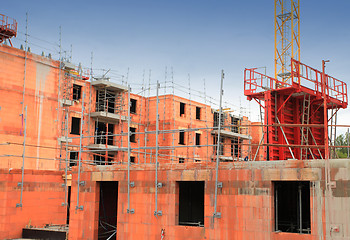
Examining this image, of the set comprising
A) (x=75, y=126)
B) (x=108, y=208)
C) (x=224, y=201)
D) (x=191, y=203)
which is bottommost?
(x=108, y=208)

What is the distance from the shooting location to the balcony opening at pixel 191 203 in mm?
18406

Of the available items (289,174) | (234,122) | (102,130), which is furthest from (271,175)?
(234,122)

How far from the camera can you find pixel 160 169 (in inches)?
669

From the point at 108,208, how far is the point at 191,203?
4903 mm

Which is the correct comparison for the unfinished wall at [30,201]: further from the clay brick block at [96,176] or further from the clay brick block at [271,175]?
the clay brick block at [271,175]

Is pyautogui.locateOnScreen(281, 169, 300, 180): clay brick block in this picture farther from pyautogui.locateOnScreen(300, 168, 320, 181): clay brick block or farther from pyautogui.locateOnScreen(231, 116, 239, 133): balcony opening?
pyautogui.locateOnScreen(231, 116, 239, 133): balcony opening

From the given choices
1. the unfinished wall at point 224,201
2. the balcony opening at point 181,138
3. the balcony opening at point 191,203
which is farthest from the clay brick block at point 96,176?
the balcony opening at point 181,138

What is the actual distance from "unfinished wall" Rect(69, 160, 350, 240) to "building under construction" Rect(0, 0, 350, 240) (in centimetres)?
3

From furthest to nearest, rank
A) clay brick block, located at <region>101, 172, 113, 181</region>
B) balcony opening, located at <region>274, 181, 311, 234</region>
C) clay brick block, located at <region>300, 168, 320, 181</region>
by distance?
clay brick block, located at <region>101, 172, 113, 181</region> < balcony opening, located at <region>274, 181, 311, 234</region> < clay brick block, located at <region>300, 168, 320, 181</region>

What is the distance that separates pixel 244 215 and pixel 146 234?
4318 millimetres

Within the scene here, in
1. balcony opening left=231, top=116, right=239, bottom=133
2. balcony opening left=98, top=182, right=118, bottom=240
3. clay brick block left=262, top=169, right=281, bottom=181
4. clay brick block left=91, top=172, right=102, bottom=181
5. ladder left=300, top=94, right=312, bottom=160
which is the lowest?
balcony opening left=98, top=182, right=118, bottom=240

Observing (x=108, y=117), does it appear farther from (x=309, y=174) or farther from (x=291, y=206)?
(x=309, y=174)

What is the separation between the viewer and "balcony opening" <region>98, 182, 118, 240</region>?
68.1ft

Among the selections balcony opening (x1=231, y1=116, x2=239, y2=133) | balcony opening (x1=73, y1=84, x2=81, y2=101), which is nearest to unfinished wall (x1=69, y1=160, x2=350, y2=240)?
balcony opening (x1=73, y1=84, x2=81, y2=101)
